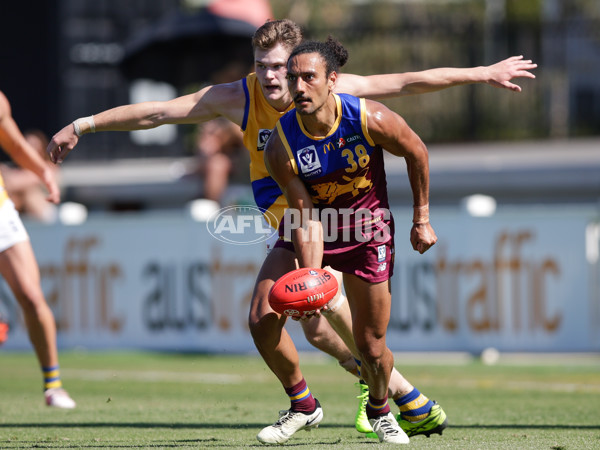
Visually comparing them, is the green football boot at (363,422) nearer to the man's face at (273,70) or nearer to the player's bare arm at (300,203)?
the player's bare arm at (300,203)

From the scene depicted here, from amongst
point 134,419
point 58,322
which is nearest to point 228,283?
point 58,322

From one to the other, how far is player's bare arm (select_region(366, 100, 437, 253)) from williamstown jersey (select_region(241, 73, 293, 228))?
962mm

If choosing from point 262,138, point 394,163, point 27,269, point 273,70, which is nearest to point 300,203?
point 262,138

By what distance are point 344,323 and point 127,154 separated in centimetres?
1574

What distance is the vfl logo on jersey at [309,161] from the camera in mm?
5941

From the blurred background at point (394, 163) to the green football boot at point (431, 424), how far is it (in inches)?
218

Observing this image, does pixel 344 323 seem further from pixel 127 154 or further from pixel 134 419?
pixel 127 154

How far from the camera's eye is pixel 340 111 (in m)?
5.94

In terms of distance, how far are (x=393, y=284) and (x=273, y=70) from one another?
6040 millimetres

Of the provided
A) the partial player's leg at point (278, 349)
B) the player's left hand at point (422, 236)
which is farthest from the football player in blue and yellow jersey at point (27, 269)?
the player's left hand at point (422, 236)

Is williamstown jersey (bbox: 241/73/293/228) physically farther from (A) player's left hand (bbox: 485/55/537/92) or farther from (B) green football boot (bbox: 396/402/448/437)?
(B) green football boot (bbox: 396/402/448/437)

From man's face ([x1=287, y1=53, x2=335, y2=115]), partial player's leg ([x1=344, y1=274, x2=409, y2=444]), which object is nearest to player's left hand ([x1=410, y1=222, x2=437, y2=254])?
partial player's leg ([x1=344, y1=274, x2=409, y2=444])

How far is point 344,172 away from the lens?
6.03 m

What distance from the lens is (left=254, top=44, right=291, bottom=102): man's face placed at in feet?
21.6
